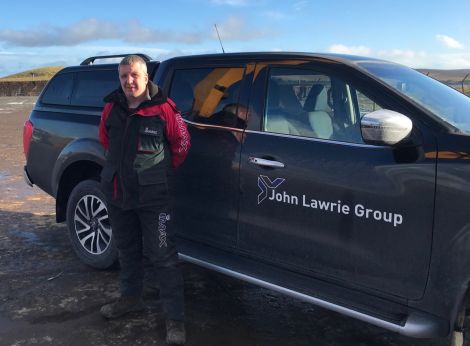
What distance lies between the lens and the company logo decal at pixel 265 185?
128 inches

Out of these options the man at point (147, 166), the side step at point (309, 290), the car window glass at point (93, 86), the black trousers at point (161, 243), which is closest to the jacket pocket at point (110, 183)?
the man at point (147, 166)

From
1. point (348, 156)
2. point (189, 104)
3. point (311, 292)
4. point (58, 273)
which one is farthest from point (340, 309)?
point (58, 273)

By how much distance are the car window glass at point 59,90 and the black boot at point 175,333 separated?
251cm

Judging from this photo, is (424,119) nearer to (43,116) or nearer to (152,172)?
(152,172)

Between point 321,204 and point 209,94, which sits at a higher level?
point 209,94

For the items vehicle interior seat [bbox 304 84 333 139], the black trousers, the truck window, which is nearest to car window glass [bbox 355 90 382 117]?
the truck window

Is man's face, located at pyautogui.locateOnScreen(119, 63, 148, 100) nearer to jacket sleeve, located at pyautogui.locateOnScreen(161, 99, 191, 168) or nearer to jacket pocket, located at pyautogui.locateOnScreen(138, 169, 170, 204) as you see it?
jacket sleeve, located at pyautogui.locateOnScreen(161, 99, 191, 168)

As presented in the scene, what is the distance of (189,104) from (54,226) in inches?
112

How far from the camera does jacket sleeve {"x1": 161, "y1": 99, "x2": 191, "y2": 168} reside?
11.3 ft

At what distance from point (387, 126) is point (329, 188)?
542mm

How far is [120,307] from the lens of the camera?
369 centimetres

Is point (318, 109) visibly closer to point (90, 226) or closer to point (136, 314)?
point (136, 314)

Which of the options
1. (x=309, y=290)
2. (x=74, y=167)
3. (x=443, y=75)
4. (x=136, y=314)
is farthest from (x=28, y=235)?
(x=443, y=75)

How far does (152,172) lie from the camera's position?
11.1 feet
